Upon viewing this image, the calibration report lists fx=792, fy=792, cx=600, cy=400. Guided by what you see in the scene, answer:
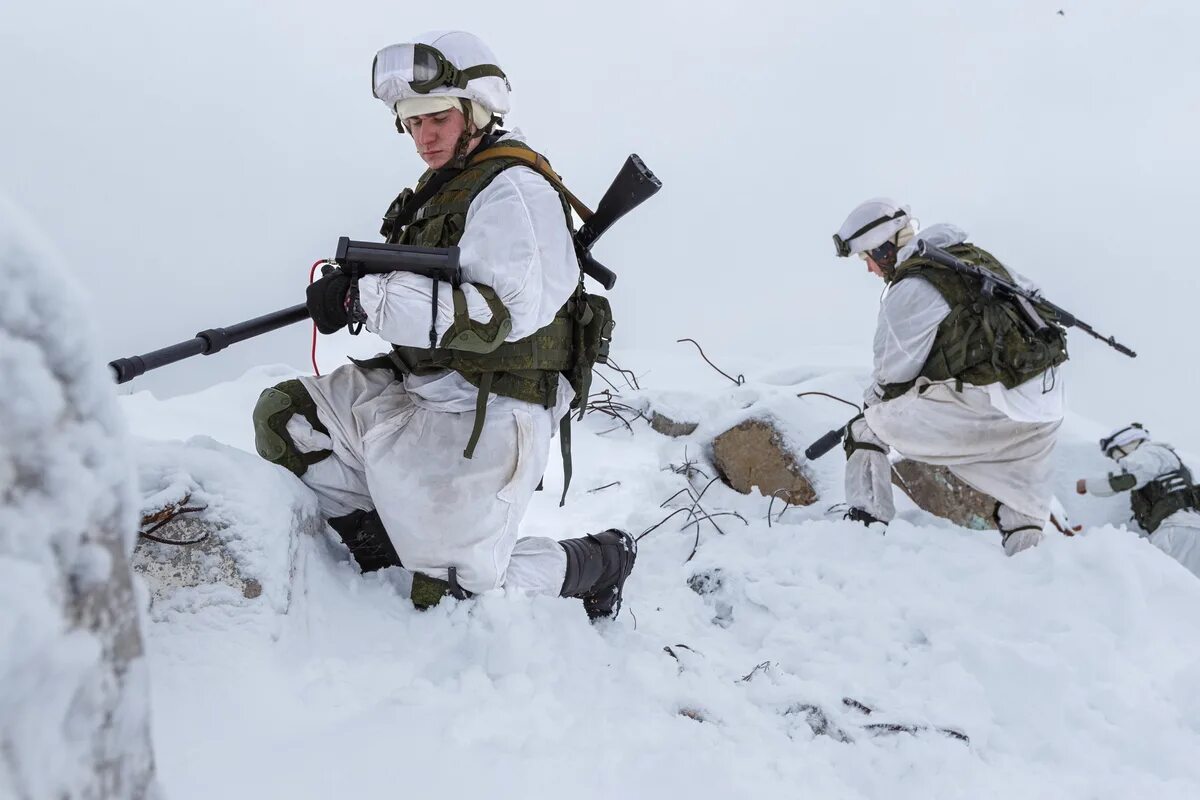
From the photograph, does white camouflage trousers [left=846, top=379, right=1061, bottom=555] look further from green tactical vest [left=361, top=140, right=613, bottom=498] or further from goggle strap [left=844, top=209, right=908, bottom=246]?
green tactical vest [left=361, top=140, right=613, bottom=498]

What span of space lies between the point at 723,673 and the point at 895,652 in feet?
2.27

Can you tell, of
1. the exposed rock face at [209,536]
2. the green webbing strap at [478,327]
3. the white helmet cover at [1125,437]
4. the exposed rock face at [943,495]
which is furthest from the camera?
the white helmet cover at [1125,437]

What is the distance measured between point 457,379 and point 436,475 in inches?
13.3

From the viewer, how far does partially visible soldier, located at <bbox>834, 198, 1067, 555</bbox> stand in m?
4.35

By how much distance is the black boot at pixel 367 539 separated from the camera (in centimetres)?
265

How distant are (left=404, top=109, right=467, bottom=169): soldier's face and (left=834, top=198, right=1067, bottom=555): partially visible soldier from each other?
281cm

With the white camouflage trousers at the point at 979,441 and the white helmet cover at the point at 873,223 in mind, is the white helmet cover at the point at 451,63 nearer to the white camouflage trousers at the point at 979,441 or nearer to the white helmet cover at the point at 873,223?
the white helmet cover at the point at 873,223

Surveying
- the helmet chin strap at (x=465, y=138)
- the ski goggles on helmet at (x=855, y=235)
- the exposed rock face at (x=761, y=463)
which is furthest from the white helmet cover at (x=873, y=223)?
the helmet chin strap at (x=465, y=138)

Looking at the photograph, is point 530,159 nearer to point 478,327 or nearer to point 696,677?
point 478,327

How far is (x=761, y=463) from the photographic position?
5.61 meters

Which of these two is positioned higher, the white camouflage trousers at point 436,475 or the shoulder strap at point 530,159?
the shoulder strap at point 530,159

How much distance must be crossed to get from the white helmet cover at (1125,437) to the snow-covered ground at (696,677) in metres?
2.99

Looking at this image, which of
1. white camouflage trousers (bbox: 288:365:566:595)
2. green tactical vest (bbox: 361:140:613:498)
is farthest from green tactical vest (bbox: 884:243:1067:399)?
white camouflage trousers (bbox: 288:365:566:595)

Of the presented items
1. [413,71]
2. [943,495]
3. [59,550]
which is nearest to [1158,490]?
[943,495]
